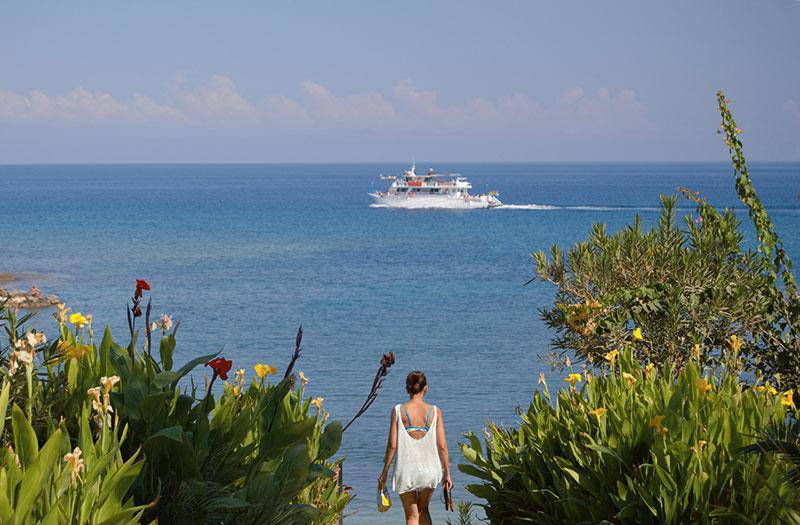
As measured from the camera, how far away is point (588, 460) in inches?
253

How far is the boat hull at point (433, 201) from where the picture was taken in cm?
10975

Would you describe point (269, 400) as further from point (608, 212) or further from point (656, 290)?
point (608, 212)

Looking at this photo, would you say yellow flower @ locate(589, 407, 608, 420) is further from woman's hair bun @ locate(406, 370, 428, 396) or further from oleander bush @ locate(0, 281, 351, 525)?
woman's hair bun @ locate(406, 370, 428, 396)

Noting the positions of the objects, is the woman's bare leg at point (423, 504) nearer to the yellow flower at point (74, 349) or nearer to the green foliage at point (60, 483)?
the yellow flower at point (74, 349)

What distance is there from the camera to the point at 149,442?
515 cm

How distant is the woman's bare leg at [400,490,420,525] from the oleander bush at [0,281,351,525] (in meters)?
1.73

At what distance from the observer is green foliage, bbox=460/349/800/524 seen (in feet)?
18.2

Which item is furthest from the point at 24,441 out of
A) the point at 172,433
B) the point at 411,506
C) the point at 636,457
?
the point at 411,506

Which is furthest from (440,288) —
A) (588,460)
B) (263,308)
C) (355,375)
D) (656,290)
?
(588,460)

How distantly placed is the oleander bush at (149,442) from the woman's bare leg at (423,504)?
178cm

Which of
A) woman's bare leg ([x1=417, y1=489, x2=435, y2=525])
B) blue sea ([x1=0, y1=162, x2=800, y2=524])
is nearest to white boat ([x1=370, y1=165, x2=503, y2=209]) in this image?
blue sea ([x1=0, y1=162, x2=800, y2=524])

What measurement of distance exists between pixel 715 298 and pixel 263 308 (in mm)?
34243

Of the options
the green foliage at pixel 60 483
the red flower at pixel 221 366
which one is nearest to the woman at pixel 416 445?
the red flower at pixel 221 366

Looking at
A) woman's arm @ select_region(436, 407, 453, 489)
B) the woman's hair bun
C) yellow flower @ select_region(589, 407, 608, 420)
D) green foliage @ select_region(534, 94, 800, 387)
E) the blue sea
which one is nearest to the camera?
yellow flower @ select_region(589, 407, 608, 420)
